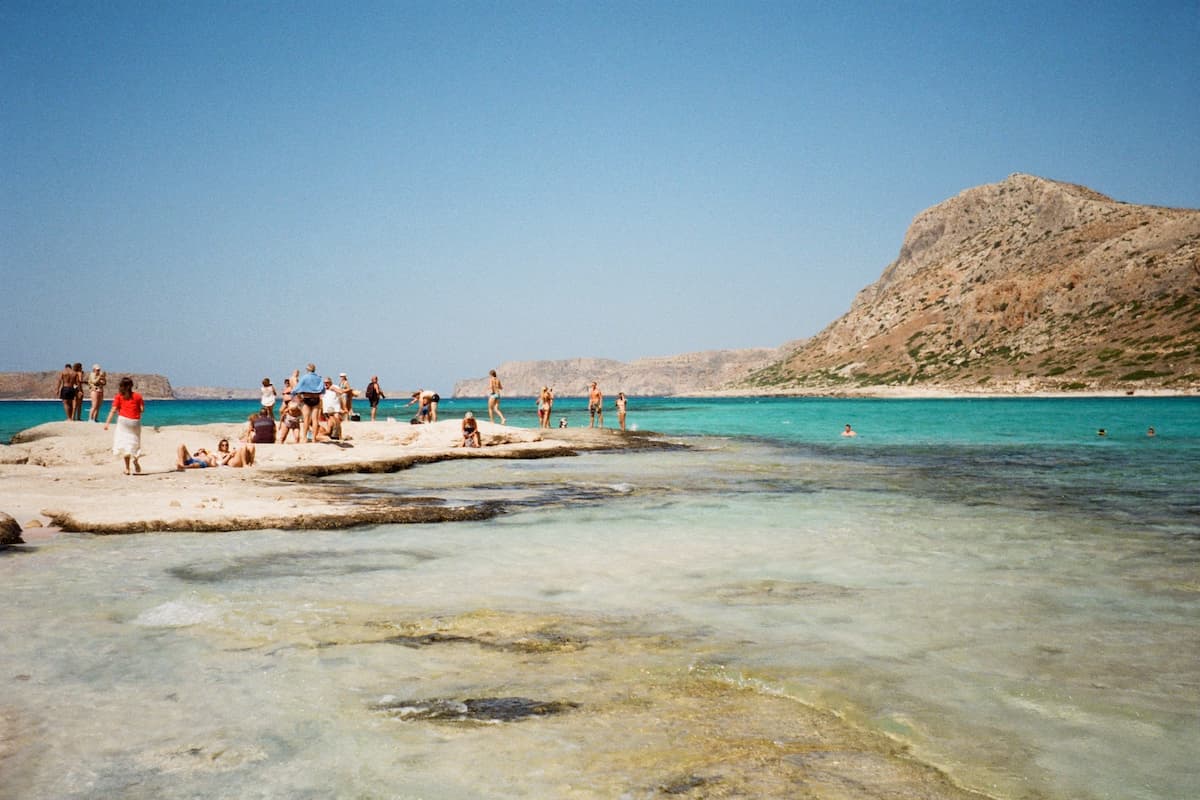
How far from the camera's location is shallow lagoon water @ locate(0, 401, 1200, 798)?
15.7 feet

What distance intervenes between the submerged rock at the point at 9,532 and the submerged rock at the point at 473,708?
853 cm

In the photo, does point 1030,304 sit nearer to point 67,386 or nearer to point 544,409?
point 544,409

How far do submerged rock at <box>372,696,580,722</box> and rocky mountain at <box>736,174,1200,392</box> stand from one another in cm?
11024

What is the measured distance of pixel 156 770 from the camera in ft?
15.7

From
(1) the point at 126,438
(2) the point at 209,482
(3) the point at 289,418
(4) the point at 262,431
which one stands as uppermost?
(3) the point at 289,418

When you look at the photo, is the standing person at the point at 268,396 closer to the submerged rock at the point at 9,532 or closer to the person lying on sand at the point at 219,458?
the person lying on sand at the point at 219,458

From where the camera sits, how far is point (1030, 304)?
131 m

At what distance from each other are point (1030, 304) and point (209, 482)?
13726cm

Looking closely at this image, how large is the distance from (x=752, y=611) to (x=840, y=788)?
13.2 feet

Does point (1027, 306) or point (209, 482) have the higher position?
point (1027, 306)

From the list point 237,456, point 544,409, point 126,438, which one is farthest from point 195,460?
point 544,409

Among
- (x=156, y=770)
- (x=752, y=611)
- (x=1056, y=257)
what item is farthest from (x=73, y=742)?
(x=1056, y=257)

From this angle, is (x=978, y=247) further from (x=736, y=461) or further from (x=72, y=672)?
(x=72, y=672)

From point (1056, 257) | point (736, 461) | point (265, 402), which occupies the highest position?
point (1056, 257)
